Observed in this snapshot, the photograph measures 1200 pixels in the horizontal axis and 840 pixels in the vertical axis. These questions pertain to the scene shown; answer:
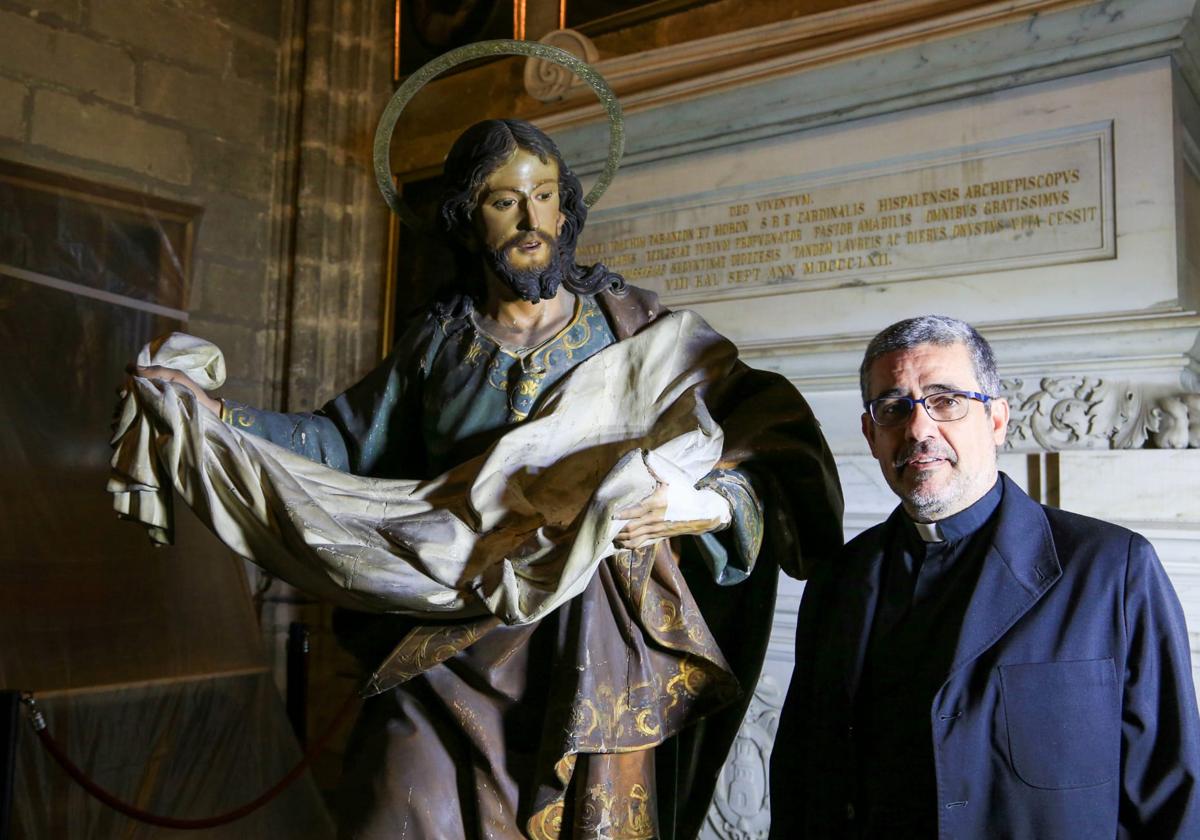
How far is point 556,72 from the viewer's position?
16.1 feet

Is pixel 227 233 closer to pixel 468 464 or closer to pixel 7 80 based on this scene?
pixel 7 80

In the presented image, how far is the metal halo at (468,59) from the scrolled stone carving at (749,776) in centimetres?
207

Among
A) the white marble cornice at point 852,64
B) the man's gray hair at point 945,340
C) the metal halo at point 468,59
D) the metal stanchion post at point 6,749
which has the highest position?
the white marble cornice at point 852,64

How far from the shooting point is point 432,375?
2.26 meters

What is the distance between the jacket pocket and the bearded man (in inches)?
21.0

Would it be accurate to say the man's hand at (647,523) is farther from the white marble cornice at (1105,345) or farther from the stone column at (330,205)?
the stone column at (330,205)

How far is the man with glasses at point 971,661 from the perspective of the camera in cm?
→ 150

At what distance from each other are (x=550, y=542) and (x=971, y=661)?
65cm

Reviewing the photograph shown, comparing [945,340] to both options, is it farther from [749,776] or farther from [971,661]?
[749,776]

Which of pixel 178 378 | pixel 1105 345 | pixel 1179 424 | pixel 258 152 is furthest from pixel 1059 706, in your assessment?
pixel 258 152

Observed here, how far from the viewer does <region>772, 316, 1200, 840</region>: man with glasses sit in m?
1.50

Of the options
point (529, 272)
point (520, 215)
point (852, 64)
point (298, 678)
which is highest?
point (852, 64)

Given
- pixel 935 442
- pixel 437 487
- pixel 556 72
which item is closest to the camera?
pixel 935 442

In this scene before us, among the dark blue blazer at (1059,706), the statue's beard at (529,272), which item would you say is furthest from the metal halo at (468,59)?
the dark blue blazer at (1059,706)
